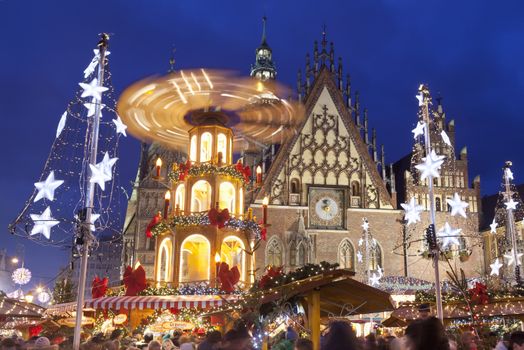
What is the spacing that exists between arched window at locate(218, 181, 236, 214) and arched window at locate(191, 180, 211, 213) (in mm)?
594

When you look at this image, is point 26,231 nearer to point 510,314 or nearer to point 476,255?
point 510,314

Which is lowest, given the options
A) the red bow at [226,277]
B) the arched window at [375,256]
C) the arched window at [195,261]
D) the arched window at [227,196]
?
the red bow at [226,277]

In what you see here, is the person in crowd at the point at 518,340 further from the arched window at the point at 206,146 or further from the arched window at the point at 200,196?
the arched window at the point at 206,146

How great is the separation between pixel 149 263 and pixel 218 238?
62.6 ft

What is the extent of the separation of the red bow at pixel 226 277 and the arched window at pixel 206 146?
6.81 m

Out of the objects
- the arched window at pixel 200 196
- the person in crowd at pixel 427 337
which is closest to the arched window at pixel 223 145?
the arched window at pixel 200 196

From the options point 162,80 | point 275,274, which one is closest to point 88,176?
point 275,274

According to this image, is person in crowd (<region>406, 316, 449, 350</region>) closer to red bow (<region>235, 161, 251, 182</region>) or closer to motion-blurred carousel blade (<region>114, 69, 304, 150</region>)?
motion-blurred carousel blade (<region>114, 69, 304, 150</region>)

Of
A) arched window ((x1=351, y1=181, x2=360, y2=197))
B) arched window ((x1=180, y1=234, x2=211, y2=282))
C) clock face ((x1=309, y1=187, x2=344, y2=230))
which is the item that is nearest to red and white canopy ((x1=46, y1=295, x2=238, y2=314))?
arched window ((x1=180, y1=234, x2=211, y2=282))

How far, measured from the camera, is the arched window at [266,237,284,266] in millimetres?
37125

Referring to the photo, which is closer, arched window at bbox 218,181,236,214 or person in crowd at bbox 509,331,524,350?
person in crowd at bbox 509,331,524,350

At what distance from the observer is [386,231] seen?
3897 centimetres

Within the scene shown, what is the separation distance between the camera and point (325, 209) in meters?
38.5

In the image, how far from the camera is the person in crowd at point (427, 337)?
4.59m
